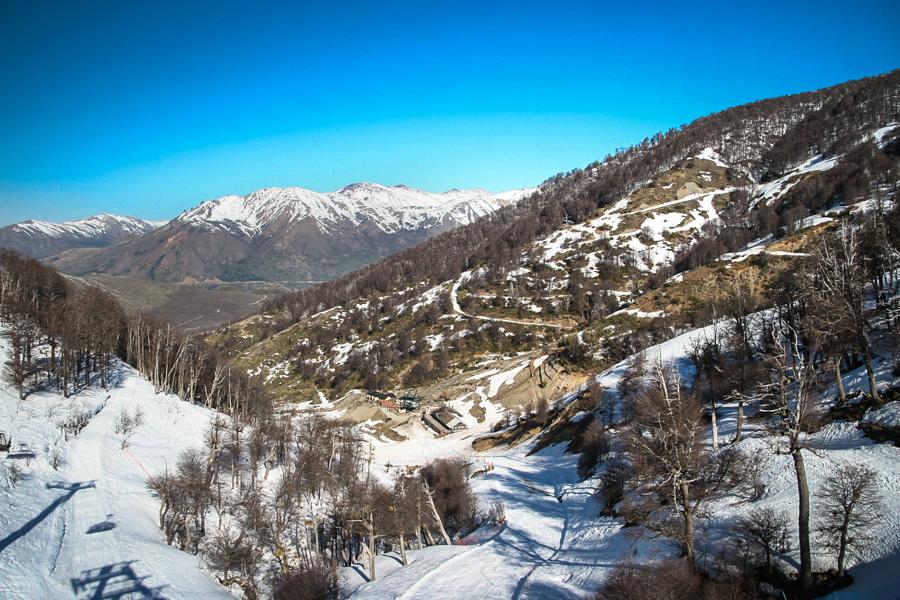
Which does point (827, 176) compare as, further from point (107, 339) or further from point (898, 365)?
point (107, 339)

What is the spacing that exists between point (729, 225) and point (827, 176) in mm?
30267

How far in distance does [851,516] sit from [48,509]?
176 ft

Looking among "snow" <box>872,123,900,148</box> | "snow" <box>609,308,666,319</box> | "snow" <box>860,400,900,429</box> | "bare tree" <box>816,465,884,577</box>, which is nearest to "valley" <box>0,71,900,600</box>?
"bare tree" <box>816,465,884,577</box>

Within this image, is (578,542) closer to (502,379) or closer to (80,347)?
(502,379)

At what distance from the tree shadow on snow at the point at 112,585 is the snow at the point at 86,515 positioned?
0.06 m

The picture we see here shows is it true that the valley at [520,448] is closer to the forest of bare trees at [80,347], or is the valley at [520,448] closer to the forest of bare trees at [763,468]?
the forest of bare trees at [763,468]

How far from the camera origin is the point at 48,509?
3725 cm

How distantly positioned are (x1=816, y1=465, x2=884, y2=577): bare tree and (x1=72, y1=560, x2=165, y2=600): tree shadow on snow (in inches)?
1577

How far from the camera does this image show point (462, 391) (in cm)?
10575

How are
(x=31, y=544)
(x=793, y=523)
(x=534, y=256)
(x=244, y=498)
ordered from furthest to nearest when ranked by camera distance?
(x=534, y=256) < (x=244, y=498) < (x=31, y=544) < (x=793, y=523)

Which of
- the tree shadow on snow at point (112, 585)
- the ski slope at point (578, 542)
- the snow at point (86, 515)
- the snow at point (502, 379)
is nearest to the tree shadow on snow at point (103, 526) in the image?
the snow at point (86, 515)

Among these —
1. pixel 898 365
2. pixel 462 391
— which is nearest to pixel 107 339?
pixel 462 391

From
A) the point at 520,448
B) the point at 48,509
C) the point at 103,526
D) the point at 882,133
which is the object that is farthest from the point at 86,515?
the point at 882,133

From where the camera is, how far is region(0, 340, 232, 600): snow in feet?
101
